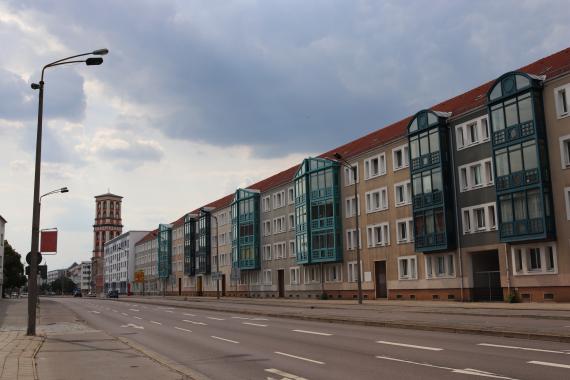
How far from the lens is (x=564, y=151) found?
33938mm

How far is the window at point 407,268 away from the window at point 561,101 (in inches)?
648

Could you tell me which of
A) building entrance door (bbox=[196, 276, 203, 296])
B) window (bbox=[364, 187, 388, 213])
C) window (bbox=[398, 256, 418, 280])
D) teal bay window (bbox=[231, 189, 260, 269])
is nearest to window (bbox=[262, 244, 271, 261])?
teal bay window (bbox=[231, 189, 260, 269])

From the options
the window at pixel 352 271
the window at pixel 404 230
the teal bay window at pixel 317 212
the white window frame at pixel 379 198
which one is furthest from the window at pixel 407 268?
the teal bay window at pixel 317 212

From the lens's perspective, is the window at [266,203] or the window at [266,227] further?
the window at [266,203]

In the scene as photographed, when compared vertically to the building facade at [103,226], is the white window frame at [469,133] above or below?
below

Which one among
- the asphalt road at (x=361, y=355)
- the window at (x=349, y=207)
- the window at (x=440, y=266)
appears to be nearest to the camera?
the asphalt road at (x=361, y=355)

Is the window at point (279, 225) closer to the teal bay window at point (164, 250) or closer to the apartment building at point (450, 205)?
the apartment building at point (450, 205)

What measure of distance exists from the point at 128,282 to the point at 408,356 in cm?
14807

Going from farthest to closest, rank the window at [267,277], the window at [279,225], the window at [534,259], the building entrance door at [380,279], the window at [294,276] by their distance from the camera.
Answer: the window at [267,277], the window at [279,225], the window at [294,276], the building entrance door at [380,279], the window at [534,259]

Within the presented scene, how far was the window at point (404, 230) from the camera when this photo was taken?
4674 cm

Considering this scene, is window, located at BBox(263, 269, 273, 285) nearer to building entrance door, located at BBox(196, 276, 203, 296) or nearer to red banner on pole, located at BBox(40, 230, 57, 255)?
building entrance door, located at BBox(196, 276, 203, 296)

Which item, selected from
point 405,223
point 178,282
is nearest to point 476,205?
point 405,223

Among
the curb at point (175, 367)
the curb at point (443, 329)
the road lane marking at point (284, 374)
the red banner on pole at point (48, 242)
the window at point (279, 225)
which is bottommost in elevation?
the road lane marking at point (284, 374)

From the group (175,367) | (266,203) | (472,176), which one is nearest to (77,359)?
(175,367)
